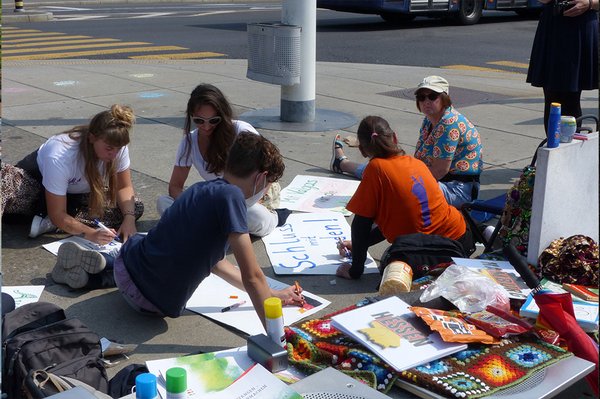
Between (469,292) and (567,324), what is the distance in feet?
1.62

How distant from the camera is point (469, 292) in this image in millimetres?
3684

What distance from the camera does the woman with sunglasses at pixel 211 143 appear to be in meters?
4.88

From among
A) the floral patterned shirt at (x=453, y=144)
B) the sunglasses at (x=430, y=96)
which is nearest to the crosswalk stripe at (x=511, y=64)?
the floral patterned shirt at (x=453, y=144)

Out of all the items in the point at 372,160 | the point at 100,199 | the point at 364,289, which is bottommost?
the point at 364,289

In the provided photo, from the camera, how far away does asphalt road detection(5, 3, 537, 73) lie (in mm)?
14516

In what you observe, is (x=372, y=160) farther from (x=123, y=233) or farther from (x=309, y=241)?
(x=123, y=233)

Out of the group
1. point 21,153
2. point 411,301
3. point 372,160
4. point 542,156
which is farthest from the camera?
point 21,153

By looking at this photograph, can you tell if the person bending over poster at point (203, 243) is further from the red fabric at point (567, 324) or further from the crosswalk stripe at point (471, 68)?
the crosswalk stripe at point (471, 68)

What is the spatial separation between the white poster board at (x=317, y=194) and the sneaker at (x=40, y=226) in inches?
62.5

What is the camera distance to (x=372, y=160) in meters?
4.45

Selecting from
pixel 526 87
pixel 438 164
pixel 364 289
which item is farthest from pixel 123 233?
pixel 526 87

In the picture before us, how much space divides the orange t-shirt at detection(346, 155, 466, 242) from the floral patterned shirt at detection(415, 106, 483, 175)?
0.77 meters

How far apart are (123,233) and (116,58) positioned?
9.15 m

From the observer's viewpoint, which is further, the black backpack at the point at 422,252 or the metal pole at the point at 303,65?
Result: the metal pole at the point at 303,65
